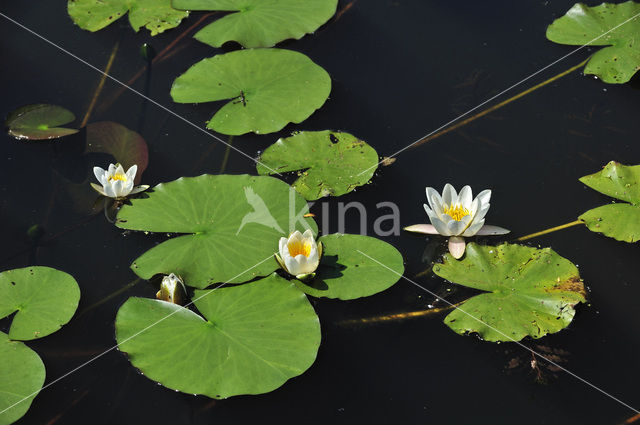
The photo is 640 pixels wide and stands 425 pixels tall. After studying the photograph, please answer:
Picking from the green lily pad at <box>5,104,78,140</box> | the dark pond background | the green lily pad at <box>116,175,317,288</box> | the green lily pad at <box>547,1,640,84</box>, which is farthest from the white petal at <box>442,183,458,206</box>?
the green lily pad at <box>5,104,78,140</box>

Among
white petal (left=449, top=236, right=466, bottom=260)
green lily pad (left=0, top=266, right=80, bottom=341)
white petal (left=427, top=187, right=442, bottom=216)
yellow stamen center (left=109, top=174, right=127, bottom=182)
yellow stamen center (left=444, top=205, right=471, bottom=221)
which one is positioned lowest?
green lily pad (left=0, top=266, right=80, bottom=341)

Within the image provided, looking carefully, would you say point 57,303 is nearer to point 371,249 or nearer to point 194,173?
point 194,173

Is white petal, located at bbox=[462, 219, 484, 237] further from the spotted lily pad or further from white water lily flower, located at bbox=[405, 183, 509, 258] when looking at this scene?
the spotted lily pad

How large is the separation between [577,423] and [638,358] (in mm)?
538

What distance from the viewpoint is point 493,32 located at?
4.82 metres

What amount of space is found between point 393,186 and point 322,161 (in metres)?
0.48

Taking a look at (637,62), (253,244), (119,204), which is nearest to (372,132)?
(253,244)

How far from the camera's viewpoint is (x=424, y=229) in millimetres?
3590

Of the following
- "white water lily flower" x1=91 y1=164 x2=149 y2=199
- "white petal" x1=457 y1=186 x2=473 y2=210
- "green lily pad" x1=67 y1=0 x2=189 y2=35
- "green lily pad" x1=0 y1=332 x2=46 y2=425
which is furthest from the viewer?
"green lily pad" x1=67 y1=0 x2=189 y2=35

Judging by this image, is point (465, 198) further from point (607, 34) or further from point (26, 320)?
point (26, 320)

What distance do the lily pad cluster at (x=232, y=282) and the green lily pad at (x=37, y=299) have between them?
0.33 meters

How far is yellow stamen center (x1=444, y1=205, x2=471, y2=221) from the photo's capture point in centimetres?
354

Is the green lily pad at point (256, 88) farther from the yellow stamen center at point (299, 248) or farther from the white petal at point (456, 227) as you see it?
the white petal at point (456, 227)

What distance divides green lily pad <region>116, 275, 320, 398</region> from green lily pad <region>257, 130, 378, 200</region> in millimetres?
766
